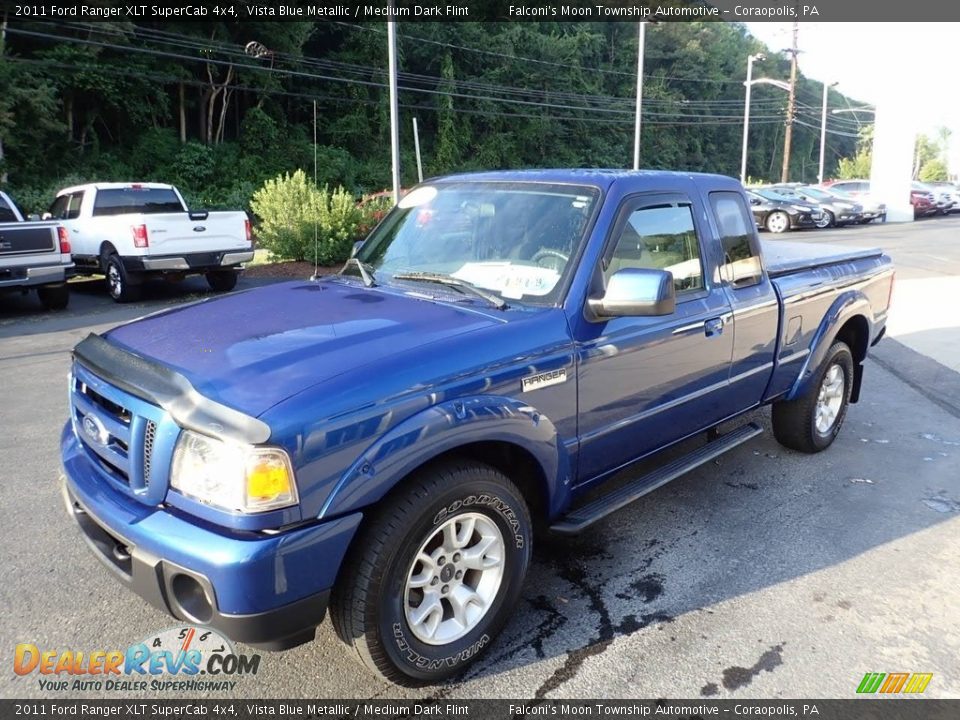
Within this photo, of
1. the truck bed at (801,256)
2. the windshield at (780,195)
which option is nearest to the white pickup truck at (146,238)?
the truck bed at (801,256)

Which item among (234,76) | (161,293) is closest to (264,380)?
(161,293)

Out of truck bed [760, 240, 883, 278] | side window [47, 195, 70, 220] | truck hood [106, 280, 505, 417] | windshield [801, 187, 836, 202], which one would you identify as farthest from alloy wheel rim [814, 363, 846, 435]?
windshield [801, 187, 836, 202]

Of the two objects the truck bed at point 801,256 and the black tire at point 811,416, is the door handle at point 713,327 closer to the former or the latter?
the truck bed at point 801,256

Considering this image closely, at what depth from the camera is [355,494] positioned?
2.31 m

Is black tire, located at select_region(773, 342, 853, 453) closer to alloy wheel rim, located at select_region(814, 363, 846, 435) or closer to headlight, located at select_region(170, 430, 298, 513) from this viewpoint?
alloy wheel rim, located at select_region(814, 363, 846, 435)

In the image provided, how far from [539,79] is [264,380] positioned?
54.1 m

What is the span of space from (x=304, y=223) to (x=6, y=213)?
563 centimetres

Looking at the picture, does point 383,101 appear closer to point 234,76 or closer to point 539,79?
point 234,76

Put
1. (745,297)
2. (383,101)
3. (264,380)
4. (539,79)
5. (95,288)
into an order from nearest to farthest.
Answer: (264,380) < (745,297) < (95,288) < (383,101) < (539,79)

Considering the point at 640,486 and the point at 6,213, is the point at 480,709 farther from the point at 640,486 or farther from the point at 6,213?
the point at 6,213

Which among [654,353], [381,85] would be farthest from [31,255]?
[381,85]

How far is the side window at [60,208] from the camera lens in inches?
542

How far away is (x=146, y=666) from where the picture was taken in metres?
2.83

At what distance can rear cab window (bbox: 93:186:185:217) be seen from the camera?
12.9 meters
